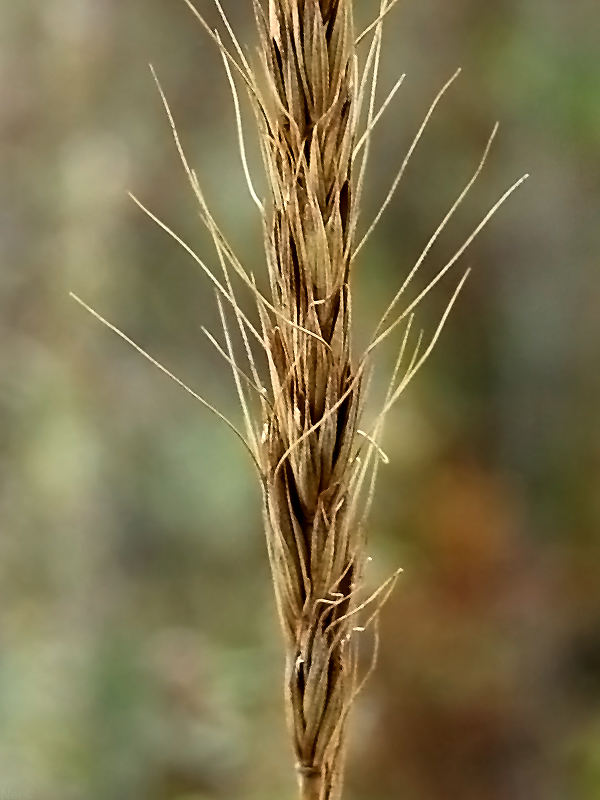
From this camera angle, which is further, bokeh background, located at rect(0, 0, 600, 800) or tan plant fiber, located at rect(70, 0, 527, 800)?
bokeh background, located at rect(0, 0, 600, 800)

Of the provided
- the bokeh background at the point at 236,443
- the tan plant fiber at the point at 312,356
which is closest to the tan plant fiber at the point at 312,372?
the tan plant fiber at the point at 312,356

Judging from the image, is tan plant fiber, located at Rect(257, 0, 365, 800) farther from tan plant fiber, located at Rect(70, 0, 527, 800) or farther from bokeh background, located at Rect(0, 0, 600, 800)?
bokeh background, located at Rect(0, 0, 600, 800)

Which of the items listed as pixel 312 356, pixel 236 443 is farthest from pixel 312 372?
pixel 236 443

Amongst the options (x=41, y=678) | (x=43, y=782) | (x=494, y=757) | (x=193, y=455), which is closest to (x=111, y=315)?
(x=193, y=455)

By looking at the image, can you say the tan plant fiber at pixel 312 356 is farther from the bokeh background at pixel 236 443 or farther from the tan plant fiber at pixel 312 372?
the bokeh background at pixel 236 443

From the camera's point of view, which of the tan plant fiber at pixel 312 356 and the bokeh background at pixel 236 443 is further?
the bokeh background at pixel 236 443

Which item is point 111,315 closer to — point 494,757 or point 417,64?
point 417,64

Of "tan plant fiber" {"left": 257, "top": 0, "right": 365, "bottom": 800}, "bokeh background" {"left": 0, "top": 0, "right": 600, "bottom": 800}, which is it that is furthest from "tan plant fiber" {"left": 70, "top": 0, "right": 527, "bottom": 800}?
"bokeh background" {"left": 0, "top": 0, "right": 600, "bottom": 800}
